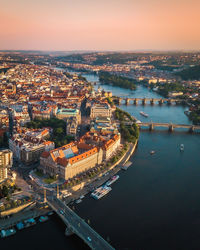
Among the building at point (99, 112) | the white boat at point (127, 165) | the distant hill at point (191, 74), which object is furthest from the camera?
the distant hill at point (191, 74)

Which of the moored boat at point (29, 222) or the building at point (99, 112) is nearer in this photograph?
the moored boat at point (29, 222)

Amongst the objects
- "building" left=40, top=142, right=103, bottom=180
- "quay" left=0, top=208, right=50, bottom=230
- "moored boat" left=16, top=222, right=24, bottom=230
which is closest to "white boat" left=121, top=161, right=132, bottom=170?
"building" left=40, top=142, right=103, bottom=180

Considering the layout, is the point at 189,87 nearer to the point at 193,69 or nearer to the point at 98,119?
the point at 193,69

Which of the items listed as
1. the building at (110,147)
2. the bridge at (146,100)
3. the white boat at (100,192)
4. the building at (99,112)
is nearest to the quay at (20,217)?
the white boat at (100,192)

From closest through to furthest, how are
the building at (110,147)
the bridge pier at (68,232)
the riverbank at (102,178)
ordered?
the bridge pier at (68,232) → the riverbank at (102,178) → the building at (110,147)

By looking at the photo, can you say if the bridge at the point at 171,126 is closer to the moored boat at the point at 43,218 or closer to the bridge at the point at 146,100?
the bridge at the point at 146,100

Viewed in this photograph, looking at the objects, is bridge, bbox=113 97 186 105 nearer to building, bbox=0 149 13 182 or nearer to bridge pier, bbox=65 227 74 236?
building, bbox=0 149 13 182

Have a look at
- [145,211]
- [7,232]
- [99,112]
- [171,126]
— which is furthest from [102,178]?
[99,112]
